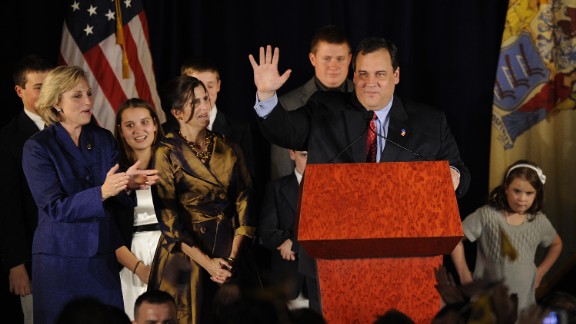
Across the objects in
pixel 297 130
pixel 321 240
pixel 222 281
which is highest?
pixel 297 130

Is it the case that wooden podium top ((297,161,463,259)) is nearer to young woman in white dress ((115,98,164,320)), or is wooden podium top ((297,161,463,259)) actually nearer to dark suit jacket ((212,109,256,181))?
young woman in white dress ((115,98,164,320))

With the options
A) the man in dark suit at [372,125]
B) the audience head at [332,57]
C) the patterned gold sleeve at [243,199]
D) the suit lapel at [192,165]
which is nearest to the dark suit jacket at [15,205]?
the suit lapel at [192,165]

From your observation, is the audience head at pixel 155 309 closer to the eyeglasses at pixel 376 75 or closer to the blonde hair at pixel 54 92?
the blonde hair at pixel 54 92

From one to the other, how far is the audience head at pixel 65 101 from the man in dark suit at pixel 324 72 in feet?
5.04

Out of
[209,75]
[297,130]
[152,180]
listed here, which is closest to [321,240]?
[297,130]

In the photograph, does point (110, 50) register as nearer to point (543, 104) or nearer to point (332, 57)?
point (332, 57)

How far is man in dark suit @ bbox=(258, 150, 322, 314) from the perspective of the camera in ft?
16.4

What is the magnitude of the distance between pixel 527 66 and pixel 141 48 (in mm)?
2397

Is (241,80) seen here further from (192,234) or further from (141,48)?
(192,234)

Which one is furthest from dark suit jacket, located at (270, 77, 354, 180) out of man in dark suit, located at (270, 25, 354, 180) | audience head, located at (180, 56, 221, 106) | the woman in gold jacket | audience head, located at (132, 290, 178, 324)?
audience head, located at (132, 290, 178, 324)

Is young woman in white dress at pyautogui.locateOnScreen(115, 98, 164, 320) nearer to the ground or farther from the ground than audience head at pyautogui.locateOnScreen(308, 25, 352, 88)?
nearer to the ground

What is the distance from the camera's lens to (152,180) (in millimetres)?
3918

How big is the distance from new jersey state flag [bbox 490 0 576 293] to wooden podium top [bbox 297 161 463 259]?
322 centimetres

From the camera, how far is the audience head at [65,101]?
4.17 metres
